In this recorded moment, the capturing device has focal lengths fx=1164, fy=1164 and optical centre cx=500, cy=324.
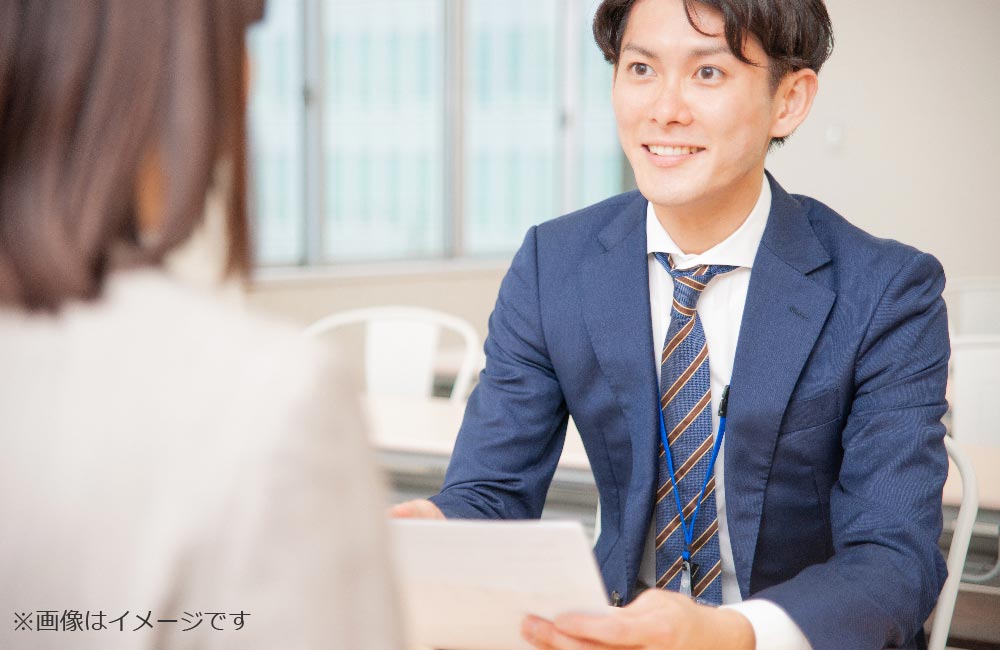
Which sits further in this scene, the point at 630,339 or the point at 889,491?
the point at 630,339

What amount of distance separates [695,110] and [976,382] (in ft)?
4.90

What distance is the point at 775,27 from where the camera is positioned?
1395mm

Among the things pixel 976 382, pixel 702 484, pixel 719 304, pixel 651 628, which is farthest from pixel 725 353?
pixel 976 382

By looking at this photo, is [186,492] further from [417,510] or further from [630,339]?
[630,339]

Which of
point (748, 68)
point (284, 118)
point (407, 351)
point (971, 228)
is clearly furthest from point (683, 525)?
point (971, 228)

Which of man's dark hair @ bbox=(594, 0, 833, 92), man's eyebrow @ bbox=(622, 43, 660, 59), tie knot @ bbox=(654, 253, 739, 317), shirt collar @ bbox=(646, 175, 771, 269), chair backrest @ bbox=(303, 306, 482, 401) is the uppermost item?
man's dark hair @ bbox=(594, 0, 833, 92)

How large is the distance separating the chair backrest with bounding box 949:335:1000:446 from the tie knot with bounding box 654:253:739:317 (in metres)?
1.36

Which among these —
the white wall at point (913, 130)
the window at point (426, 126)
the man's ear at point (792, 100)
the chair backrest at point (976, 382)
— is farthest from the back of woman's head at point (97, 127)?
the white wall at point (913, 130)

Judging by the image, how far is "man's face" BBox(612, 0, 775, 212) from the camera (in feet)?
4.60

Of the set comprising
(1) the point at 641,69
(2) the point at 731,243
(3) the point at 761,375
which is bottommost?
(3) the point at 761,375

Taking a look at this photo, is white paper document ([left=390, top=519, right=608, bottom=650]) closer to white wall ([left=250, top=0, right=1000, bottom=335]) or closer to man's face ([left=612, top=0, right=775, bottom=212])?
man's face ([left=612, top=0, right=775, bottom=212])

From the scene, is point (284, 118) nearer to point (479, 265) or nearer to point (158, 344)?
point (479, 265)

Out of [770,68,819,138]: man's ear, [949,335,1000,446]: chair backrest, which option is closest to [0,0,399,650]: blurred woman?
[770,68,819,138]: man's ear

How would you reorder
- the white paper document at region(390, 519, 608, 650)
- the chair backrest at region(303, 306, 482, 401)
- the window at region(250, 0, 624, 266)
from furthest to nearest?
the window at region(250, 0, 624, 266) < the chair backrest at region(303, 306, 482, 401) < the white paper document at region(390, 519, 608, 650)
